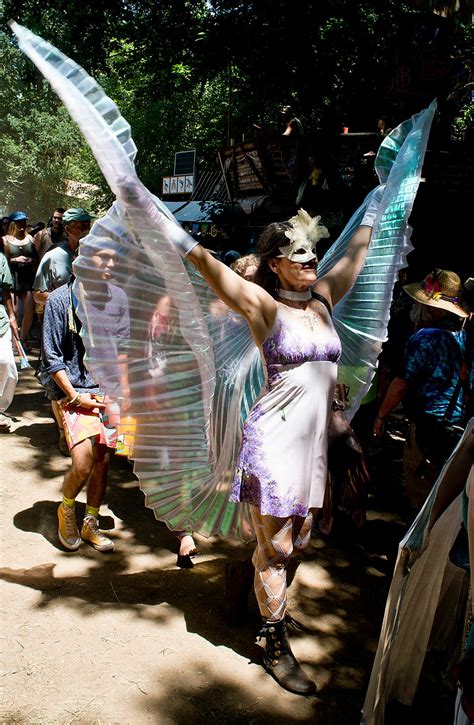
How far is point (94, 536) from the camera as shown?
400cm

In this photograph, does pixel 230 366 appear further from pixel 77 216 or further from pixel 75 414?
pixel 77 216

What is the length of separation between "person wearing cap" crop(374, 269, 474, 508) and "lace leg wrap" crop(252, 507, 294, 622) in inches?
43.7

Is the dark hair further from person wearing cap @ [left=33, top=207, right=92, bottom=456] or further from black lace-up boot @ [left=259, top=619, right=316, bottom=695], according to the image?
person wearing cap @ [left=33, top=207, right=92, bottom=456]

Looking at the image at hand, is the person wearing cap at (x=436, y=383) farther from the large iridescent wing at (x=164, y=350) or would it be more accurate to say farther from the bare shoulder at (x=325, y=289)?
the large iridescent wing at (x=164, y=350)

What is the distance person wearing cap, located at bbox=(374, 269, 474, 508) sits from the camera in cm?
349

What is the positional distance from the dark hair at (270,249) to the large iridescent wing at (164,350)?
23cm

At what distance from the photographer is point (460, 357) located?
11.5 ft

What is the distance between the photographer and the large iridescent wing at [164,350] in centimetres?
255

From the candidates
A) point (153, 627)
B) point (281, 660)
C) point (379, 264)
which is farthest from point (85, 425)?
point (379, 264)

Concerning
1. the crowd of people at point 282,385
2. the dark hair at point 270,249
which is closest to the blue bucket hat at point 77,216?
the crowd of people at point 282,385

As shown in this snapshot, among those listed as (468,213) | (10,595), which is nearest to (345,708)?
(10,595)

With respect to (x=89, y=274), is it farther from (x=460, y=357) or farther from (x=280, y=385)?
(x=460, y=357)

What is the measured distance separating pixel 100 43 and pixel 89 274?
9744 mm

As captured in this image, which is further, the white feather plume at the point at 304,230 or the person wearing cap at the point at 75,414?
the person wearing cap at the point at 75,414
